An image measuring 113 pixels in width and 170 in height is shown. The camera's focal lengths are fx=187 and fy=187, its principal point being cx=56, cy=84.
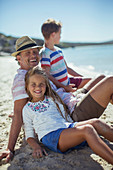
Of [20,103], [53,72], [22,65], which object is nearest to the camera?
[20,103]

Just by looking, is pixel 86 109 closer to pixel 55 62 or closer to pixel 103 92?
pixel 103 92

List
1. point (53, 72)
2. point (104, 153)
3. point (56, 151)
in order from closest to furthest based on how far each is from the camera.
A: point (104, 153)
point (56, 151)
point (53, 72)

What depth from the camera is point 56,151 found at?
6.98ft

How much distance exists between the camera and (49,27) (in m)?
2.94

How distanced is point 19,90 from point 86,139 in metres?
1.08

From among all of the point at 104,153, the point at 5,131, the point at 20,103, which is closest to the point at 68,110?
the point at 20,103

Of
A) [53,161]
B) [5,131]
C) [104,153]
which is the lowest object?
[5,131]

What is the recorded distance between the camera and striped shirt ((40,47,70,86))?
2.85 m

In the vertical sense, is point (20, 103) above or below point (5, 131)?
above

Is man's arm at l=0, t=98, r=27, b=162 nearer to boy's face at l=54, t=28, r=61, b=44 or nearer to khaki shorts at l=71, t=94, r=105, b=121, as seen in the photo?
khaki shorts at l=71, t=94, r=105, b=121

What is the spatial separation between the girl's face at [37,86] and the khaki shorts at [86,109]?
1.64 feet

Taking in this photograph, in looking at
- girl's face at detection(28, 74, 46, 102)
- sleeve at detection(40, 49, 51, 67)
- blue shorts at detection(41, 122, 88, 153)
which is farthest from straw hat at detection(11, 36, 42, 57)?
blue shorts at detection(41, 122, 88, 153)

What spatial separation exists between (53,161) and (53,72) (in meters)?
1.36

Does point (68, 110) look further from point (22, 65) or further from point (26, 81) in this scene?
point (22, 65)
